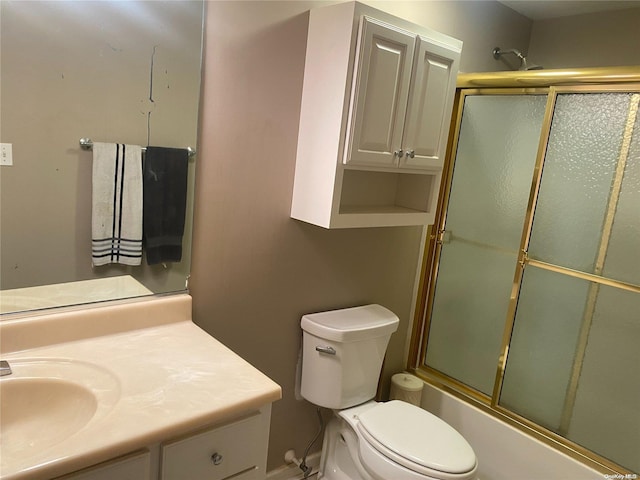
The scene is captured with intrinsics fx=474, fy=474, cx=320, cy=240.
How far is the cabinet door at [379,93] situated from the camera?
61.7 inches

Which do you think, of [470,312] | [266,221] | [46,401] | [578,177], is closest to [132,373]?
[46,401]

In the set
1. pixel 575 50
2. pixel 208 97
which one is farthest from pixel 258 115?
pixel 575 50

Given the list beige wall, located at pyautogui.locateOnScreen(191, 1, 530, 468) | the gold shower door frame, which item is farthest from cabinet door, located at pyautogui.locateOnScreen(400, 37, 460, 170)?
the gold shower door frame

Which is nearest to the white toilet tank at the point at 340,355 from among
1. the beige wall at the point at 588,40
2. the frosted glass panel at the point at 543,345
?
the frosted glass panel at the point at 543,345

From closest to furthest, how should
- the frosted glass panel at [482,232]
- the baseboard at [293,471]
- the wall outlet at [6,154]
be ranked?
the wall outlet at [6,154] < the baseboard at [293,471] < the frosted glass panel at [482,232]

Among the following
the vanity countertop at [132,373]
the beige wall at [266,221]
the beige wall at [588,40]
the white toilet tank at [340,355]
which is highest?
the beige wall at [588,40]

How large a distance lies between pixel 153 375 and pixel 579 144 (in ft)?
5.97

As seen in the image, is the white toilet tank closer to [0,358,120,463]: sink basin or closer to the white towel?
the white towel

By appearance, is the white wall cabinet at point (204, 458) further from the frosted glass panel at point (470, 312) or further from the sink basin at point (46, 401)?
the frosted glass panel at point (470, 312)

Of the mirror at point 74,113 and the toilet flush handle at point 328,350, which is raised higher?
the mirror at point 74,113

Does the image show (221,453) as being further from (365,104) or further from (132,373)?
(365,104)

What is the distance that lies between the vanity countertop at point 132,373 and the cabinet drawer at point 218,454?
41mm

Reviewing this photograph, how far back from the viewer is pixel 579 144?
1.95 m

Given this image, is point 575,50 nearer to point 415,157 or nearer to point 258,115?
point 415,157
